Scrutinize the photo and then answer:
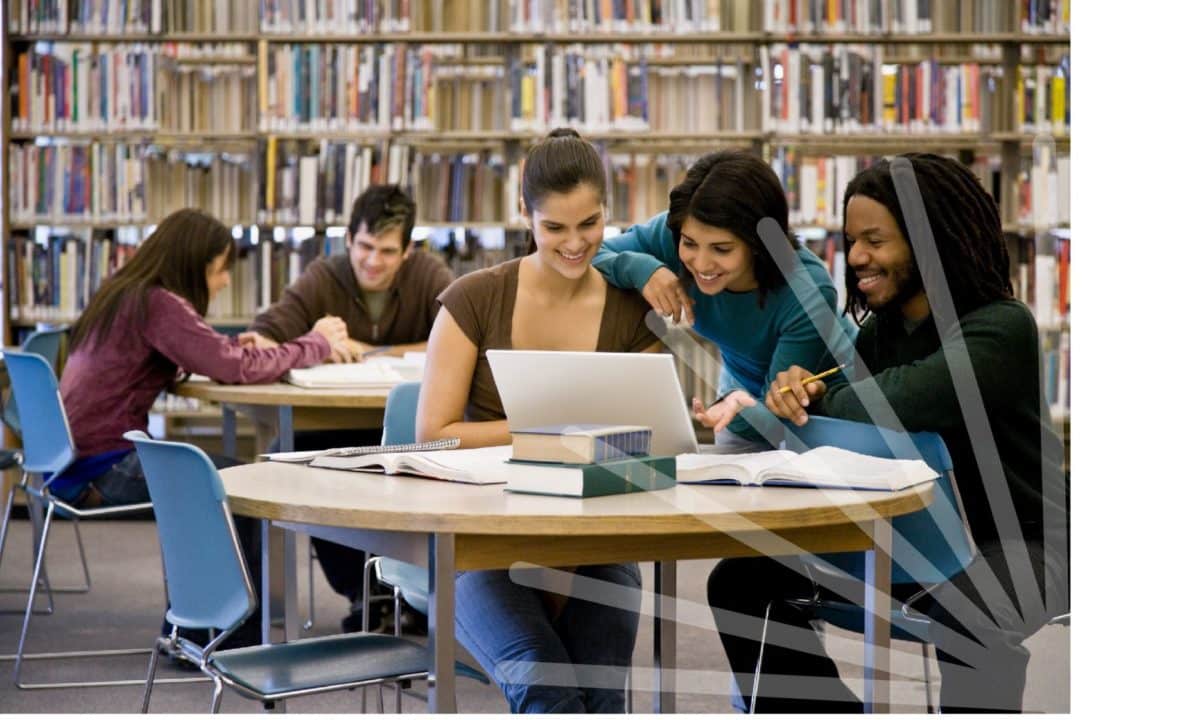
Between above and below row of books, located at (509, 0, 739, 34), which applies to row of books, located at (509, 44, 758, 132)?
below

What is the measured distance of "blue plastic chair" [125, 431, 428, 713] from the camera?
5.50ft

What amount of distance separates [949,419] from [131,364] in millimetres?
2080

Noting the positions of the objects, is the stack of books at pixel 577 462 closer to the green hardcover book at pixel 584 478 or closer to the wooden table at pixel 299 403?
the green hardcover book at pixel 584 478

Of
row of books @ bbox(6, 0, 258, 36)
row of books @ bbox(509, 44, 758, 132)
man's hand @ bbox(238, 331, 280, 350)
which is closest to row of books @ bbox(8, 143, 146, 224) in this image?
row of books @ bbox(6, 0, 258, 36)

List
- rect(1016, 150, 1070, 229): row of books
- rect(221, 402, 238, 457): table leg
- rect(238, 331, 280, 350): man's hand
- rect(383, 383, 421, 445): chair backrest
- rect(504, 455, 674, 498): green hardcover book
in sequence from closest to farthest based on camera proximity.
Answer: rect(504, 455, 674, 498): green hardcover book
rect(383, 383, 421, 445): chair backrest
rect(238, 331, 280, 350): man's hand
rect(221, 402, 238, 457): table leg
rect(1016, 150, 1070, 229): row of books

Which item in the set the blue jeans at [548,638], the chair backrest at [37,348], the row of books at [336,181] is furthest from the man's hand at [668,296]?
the row of books at [336,181]

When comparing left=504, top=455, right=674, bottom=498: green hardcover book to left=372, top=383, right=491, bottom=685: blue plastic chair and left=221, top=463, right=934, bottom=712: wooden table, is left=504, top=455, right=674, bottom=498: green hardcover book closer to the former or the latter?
left=221, top=463, right=934, bottom=712: wooden table

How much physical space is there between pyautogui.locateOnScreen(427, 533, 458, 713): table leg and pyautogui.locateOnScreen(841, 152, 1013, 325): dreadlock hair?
A: 91cm

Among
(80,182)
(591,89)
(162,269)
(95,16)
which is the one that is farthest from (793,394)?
(95,16)

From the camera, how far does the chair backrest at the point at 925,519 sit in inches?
73.4

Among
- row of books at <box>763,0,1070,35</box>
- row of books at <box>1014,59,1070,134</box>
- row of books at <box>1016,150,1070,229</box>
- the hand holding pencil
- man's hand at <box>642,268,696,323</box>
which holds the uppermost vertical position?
Result: row of books at <box>763,0,1070,35</box>

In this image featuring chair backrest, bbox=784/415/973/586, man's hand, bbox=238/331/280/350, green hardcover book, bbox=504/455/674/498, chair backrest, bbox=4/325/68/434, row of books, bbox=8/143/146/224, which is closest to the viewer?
green hardcover book, bbox=504/455/674/498
